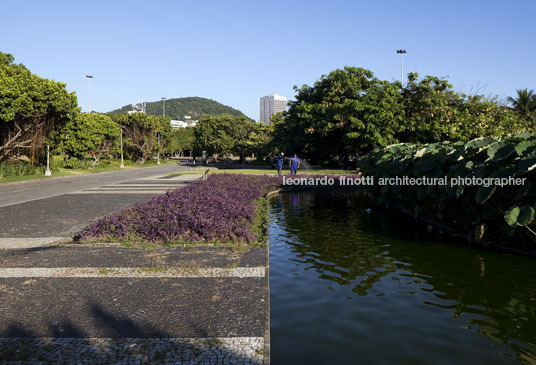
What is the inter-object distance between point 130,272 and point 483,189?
6.74 metres

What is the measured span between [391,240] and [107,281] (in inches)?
259

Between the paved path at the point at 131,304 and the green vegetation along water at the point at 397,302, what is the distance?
1.74 ft

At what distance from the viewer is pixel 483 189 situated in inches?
309

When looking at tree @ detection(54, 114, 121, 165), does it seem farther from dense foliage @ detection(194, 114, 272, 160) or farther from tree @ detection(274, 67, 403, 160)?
dense foliage @ detection(194, 114, 272, 160)

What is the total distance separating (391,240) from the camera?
9.65 meters

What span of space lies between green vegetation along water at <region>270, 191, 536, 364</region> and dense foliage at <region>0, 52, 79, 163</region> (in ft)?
86.9

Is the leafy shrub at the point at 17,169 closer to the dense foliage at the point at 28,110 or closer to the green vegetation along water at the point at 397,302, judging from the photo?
the dense foliage at the point at 28,110

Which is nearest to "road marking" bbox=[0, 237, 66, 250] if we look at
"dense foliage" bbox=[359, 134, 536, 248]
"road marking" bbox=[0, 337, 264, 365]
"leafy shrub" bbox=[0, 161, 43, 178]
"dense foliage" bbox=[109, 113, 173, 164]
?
"road marking" bbox=[0, 337, 264, 365]

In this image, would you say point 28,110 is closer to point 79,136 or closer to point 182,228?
point 79,136

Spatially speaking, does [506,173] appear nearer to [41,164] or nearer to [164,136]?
[41,164]

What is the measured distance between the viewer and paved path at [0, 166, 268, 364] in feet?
12.1

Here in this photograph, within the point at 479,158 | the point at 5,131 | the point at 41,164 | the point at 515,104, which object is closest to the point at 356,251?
the point at 479,158

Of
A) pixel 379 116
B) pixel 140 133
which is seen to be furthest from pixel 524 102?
pixel 140 133

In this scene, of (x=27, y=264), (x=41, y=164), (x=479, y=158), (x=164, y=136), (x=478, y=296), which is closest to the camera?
(x=478, y=296)
